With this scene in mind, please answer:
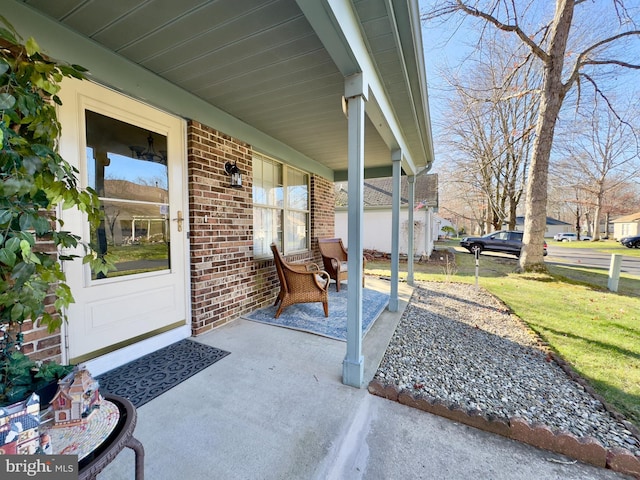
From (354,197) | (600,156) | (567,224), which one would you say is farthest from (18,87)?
(567,224)

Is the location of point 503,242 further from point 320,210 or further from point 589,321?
point 320,210

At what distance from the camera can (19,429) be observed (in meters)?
0.75

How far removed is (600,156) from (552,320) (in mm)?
19241

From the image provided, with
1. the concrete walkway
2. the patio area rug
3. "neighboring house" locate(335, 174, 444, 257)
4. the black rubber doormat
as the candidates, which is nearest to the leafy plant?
the concrete walkway

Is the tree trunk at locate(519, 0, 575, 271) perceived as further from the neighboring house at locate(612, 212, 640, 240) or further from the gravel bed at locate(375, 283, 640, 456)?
the neighboring house at locate(612, 212, 640, 240)

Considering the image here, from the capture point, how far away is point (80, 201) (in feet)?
3.46

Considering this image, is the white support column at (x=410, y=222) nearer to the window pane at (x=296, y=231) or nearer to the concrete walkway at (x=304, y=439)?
the window pane at (x=296, y=231)

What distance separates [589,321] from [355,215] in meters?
4.14

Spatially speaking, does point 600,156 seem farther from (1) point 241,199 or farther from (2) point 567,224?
(2) point 567,224

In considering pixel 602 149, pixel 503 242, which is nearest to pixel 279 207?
pixel 503 242

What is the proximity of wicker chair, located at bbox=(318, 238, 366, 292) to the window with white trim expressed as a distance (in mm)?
422

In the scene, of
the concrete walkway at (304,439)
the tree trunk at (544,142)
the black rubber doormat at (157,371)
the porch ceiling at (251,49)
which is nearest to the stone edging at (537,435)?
the concrete walkway at (304,439)

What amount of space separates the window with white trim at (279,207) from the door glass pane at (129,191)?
4.92 ft

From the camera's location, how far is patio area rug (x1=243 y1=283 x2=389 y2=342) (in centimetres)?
308
